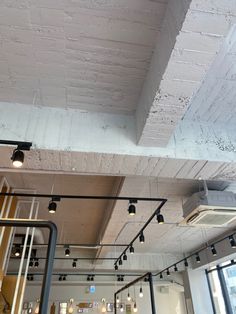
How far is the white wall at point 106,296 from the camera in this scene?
9.28 m

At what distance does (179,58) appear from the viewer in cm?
180

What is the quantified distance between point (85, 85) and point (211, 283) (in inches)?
354

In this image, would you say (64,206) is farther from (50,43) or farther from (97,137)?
(50,43)

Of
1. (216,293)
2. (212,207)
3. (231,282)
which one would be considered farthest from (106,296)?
(212,207)

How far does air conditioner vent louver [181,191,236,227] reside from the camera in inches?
152

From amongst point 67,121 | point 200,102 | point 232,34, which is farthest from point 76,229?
point 232,34

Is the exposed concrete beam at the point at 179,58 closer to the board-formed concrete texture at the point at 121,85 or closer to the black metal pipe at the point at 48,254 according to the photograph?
the board-formed concrete texture at the point at 121,85

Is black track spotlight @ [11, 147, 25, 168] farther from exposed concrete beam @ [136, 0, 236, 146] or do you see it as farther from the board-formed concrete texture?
exposed concrete beam @ [136, 0, 236, 146]

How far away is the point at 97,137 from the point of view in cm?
265

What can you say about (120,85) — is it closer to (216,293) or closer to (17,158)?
(17,158)

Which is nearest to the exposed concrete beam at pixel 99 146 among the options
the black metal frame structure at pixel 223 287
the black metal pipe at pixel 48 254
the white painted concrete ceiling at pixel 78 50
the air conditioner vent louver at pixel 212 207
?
the white painted concrete ceiling at pixel 78 50

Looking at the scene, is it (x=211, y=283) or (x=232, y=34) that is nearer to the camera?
→ (x=232, y=34)

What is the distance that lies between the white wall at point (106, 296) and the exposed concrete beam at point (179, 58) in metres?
8.85

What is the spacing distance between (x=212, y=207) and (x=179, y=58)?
8.81ft
